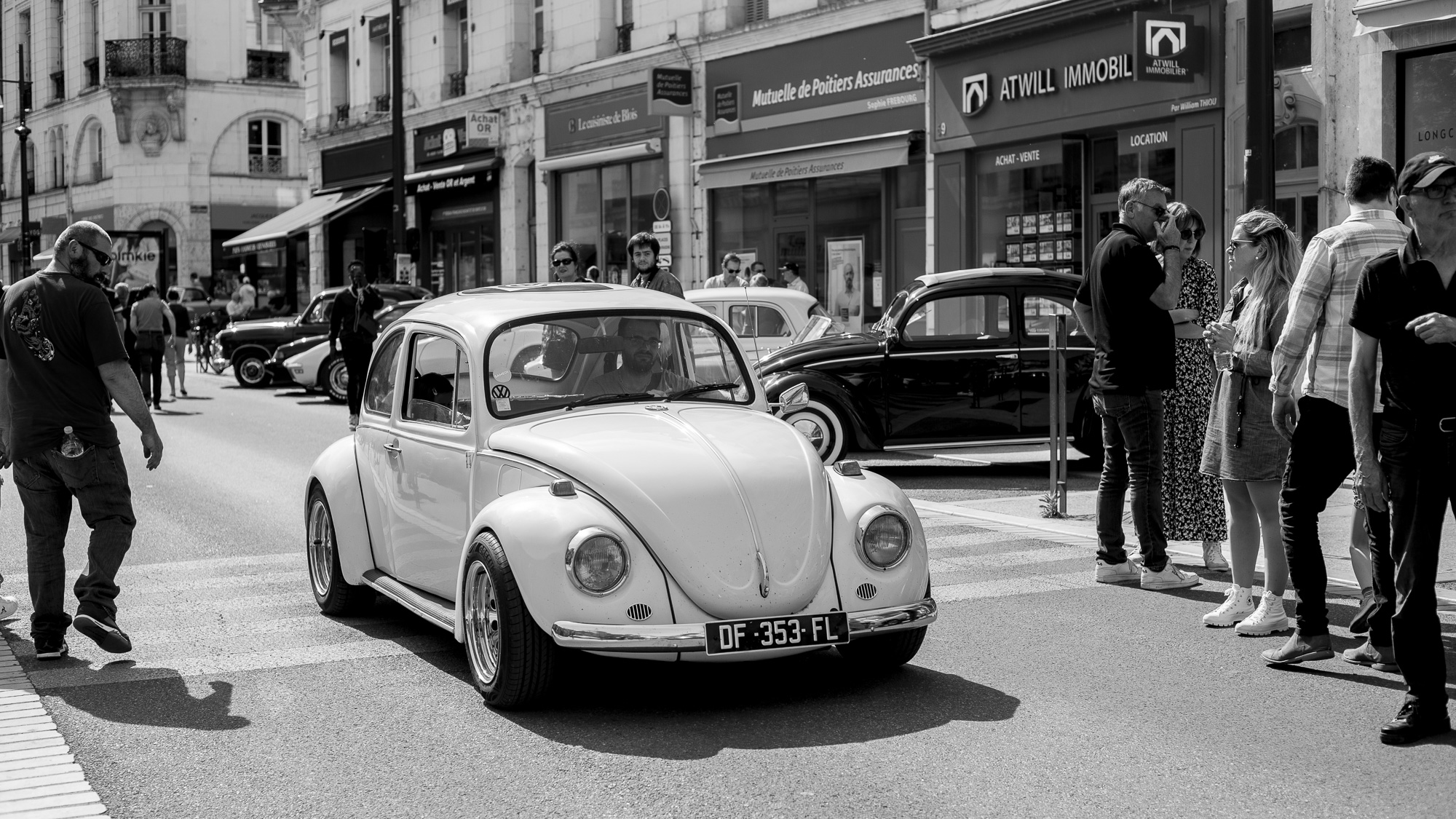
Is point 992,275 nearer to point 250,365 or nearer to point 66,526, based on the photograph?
point 66,526

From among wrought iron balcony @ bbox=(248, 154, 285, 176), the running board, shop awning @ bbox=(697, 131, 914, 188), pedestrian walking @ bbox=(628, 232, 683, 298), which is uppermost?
wrought iron balcony @ bbox=(248, 154, 285, 176)

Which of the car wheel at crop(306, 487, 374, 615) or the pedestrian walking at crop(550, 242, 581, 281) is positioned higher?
the pedestrian walking at crop(550, 242, 581, 281)

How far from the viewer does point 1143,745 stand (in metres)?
5.20

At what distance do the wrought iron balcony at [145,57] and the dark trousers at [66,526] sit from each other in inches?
2033

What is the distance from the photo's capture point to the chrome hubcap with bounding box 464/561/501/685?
19.0 feet

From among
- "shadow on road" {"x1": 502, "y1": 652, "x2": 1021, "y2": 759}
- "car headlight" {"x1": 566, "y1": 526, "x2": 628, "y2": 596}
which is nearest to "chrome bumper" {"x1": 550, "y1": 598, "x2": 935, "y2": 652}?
"car headlight" {"x1": 566, "y1": 526, "x2": 628, "y2": 596}

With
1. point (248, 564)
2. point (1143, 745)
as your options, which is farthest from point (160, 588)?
point (1143, 745)

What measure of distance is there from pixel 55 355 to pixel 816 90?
768 inches

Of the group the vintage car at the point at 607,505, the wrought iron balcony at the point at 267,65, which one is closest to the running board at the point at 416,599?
the vintage car at the point at 607,505

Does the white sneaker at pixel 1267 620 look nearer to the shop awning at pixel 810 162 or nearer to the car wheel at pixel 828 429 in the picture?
the car wheel at pixel 828 429

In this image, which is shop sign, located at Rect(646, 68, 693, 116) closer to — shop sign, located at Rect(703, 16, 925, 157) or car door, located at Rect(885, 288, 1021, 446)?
shop sign, located at Rect(703, 16, 925, 157)

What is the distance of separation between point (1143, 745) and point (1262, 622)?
194 centimetres

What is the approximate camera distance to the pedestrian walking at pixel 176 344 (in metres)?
24.8

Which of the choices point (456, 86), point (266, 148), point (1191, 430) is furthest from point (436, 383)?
point (266, 148)
